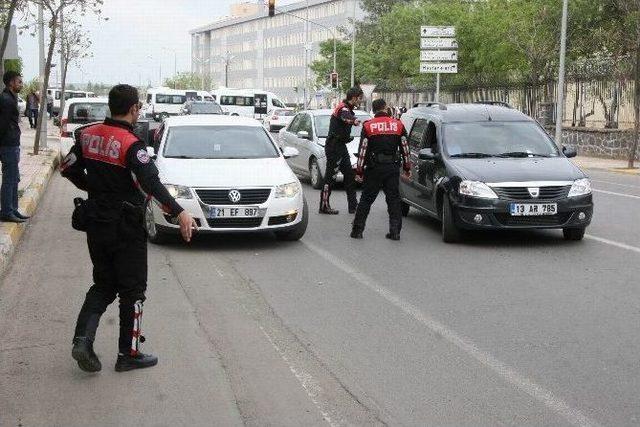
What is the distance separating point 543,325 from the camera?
24.5 feet

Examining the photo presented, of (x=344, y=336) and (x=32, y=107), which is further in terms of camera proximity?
(x=32, y=107)

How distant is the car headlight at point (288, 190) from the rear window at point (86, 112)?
14182 millimetres

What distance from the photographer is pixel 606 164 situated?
98.3 feet

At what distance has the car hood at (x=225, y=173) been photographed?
11.3m

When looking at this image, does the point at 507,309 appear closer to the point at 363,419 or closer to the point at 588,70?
the point at 363,419

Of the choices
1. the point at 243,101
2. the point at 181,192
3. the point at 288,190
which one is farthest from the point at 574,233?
the point at 243,101

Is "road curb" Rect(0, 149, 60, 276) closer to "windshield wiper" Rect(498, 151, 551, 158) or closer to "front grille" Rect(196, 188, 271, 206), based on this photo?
"front grille" Rect(196, 188, 271, 206)

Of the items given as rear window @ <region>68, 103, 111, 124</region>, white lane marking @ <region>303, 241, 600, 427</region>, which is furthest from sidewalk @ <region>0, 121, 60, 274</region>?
white lane marking @ <region>303, 241, 600, 427</region>

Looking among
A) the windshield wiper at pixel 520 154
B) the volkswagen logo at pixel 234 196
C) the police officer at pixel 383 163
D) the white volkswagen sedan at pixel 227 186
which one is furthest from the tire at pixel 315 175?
the volkswagen logo at pixel 234 196

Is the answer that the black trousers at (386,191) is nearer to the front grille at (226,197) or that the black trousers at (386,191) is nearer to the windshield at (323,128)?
the front grille at (226,197)

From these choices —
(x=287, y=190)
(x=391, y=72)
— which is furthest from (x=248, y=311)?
(x=391, y=72)

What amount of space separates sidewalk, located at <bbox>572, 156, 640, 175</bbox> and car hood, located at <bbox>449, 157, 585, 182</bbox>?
49.2ft

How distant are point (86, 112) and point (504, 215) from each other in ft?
53.9

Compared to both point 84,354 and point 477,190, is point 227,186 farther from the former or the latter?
point 84,354
